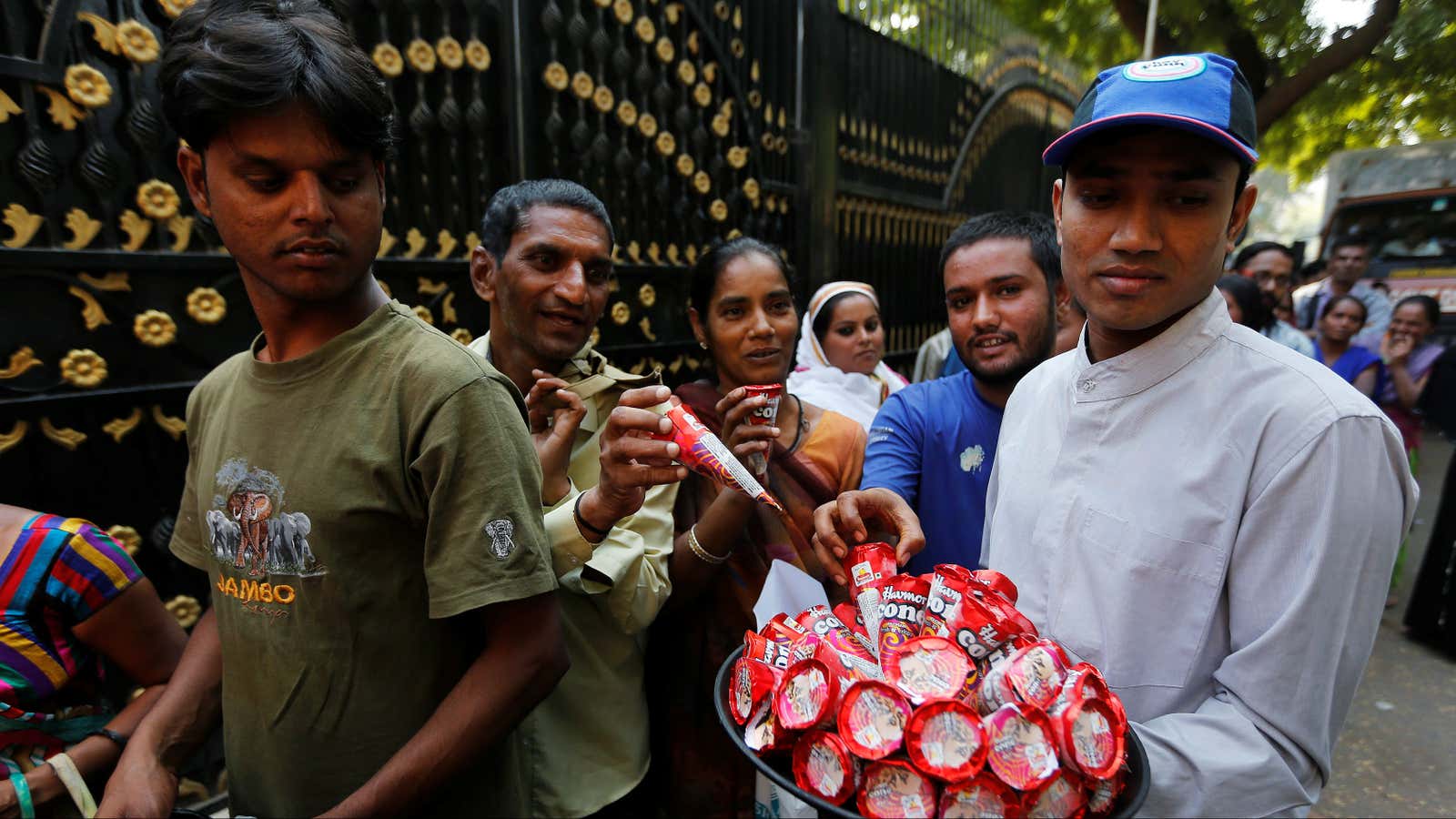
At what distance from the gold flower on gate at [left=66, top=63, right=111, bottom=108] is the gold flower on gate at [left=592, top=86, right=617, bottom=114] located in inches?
74.6

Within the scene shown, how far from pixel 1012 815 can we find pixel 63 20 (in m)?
3.13

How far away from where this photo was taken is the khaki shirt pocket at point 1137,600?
3.60 ft

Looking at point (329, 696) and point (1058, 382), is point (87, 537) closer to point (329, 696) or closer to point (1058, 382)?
point (329, 696)

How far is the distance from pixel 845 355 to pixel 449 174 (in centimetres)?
200

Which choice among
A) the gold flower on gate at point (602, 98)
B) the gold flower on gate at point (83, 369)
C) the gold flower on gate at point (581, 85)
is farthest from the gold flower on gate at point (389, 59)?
the gold flower on gate at point (83, 369)

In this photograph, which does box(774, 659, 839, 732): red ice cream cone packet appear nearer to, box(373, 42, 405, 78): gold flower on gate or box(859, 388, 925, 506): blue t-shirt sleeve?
box(859, 388, 925, 506): blue t-shirt sleeve

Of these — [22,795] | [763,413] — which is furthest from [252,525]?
[763,413]

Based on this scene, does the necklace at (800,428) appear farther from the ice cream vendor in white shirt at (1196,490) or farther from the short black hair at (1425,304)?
the short black hair at (1425,304)

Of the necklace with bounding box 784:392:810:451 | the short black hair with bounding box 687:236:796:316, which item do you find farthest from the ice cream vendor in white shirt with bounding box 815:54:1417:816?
the short black hair with bounding box 687:236:796:316

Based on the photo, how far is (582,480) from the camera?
199cm

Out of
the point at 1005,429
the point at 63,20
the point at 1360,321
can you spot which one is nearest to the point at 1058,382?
the point at 1005,429

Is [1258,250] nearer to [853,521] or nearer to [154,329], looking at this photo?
[853,521]

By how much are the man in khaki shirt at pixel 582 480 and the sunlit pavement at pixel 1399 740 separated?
322cm

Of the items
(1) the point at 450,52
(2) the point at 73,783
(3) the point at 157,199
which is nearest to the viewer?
(2) the point at 73,783
